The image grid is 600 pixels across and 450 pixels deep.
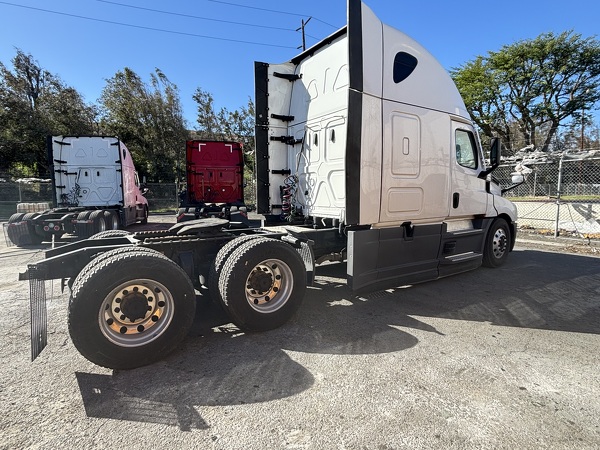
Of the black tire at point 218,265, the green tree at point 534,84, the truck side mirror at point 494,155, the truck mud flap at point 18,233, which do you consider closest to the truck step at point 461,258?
the truck side mirror at point 494,155

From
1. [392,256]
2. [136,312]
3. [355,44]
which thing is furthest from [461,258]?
[136,312]

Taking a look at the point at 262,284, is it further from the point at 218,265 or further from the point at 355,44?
the point at 355,44

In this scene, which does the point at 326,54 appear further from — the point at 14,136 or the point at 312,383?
the point at 14,136

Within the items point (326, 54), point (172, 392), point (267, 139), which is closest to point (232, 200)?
point (267, 139)

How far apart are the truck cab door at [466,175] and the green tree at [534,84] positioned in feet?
113

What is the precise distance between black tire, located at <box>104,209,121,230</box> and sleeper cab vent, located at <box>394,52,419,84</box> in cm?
951

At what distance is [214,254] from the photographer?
419cm

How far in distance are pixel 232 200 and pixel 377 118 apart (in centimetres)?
841

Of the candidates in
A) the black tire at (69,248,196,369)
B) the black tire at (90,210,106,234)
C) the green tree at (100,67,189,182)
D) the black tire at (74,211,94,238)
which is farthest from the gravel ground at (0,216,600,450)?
the green tree at (100,67,189,182)

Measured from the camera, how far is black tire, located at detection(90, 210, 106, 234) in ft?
31.9

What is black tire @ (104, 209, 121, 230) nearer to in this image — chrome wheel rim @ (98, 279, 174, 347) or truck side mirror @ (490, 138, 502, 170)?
chrome wheel rim @ (98, 279, 174, 347)

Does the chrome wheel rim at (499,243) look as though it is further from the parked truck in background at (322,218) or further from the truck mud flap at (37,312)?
the truck mud flap at (37,312)

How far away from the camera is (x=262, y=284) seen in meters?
3.87

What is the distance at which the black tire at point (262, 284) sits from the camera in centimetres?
358
